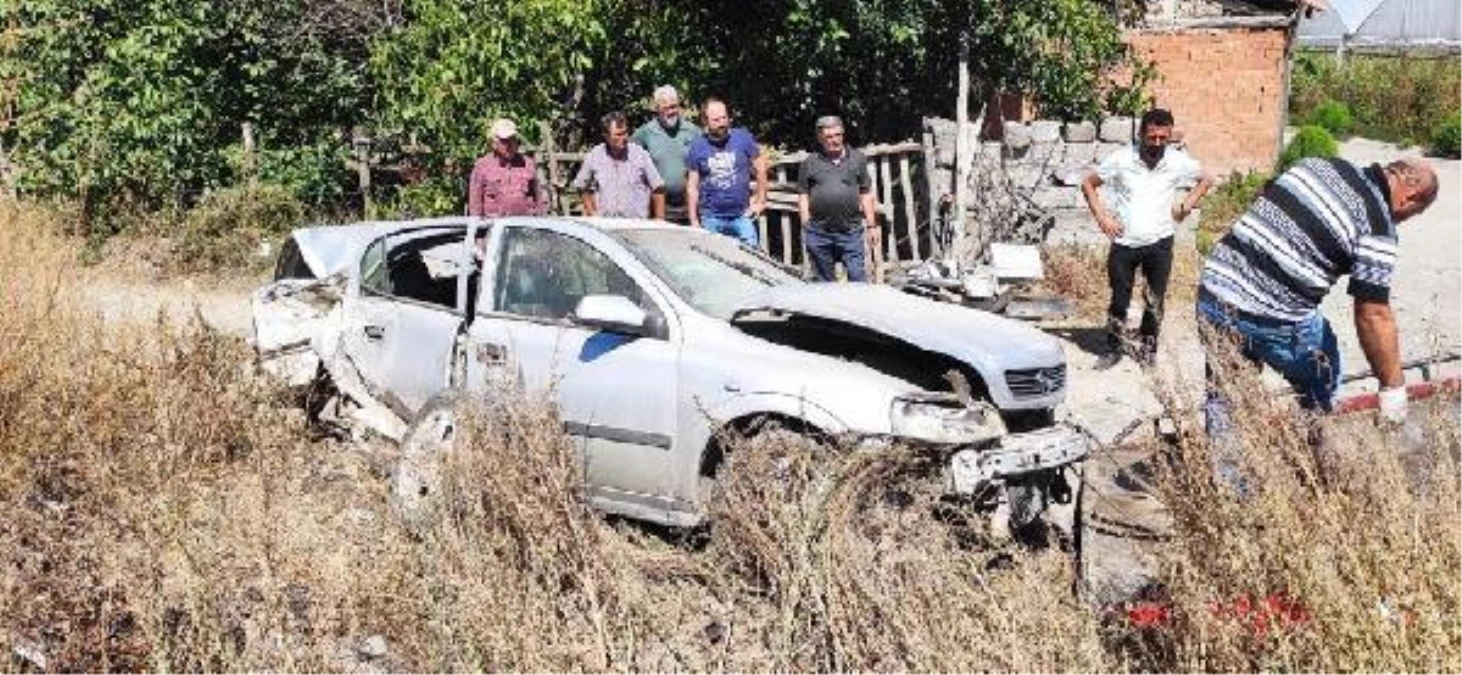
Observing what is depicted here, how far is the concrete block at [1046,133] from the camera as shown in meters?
11.9

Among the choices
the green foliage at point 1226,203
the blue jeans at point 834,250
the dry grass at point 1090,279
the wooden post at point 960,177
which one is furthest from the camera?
the green foliage at point 1226,203

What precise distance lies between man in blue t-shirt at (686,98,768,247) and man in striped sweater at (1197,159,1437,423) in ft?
13.8

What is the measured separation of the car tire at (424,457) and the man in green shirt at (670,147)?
376 cm

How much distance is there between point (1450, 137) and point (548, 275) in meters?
25.2

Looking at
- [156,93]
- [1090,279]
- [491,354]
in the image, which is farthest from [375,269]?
[156,93]

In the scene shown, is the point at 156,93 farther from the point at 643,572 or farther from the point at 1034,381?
the point at 1034,381

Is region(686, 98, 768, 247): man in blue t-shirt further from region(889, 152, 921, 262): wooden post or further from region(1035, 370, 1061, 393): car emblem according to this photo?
region(1035, 370, 1061, 393): car emblem

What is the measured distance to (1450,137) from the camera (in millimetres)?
25688

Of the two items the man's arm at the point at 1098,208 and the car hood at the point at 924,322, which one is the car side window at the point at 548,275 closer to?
the car hood at the point at 924,322

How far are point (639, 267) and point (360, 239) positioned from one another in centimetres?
219

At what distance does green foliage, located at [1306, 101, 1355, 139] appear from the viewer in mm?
29406

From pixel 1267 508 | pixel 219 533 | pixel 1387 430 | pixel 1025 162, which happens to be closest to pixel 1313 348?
pixel 1387 430

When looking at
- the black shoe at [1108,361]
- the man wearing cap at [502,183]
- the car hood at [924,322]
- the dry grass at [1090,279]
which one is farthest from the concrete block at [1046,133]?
the car hood at [924,322]

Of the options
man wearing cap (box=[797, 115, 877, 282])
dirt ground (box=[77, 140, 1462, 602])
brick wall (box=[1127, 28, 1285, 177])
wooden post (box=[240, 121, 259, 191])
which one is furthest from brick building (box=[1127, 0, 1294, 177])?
wooden post (box=[240, 121, 259, 191])
